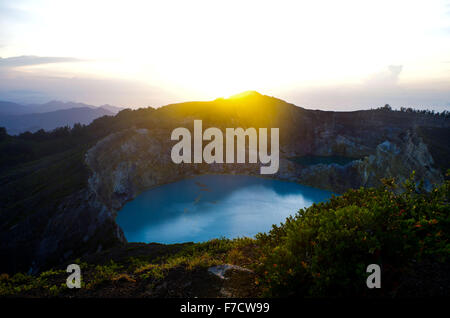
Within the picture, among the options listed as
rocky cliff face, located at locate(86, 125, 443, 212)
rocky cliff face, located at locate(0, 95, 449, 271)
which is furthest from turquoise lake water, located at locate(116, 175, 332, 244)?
rocky cliff face, located at locate(0, 95, 449, 271)

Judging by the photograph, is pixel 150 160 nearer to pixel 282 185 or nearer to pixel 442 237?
pixel 282 185

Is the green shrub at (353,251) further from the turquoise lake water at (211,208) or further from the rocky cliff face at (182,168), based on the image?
the rocky cliff face at (182,168)

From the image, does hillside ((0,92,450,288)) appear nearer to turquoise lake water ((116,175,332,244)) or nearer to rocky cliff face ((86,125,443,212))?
rocky cliff face ((86,125,443,212))

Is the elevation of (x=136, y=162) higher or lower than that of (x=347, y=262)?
lower

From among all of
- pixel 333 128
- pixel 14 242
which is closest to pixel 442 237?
pixel 14 242

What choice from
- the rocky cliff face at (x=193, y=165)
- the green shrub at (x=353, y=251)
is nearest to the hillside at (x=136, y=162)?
the rocky cliff face at (x=193, y=165)

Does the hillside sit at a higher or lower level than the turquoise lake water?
higher

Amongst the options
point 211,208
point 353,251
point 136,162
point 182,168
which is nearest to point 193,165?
point 182,168

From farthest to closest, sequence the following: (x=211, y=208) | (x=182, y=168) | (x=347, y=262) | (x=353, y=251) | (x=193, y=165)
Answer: (x=193, y=165), (x=182, y=168), (x=211, y=208), (x=353, y=251), (x=347, y=262)

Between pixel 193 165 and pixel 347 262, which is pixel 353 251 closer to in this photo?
pixel 347 262

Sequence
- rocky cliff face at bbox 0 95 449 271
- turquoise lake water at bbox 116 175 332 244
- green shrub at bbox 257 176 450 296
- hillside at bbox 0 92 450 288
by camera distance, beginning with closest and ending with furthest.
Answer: green shrub at bbox 257 176 450 296 → rocky cliff face at bbox 0 95 449 271 → hillside at bbox 0 92 450 288 → turquoise lake water at bbox 116 175 332 244

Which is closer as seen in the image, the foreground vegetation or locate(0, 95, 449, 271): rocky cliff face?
the foreground vegetation
